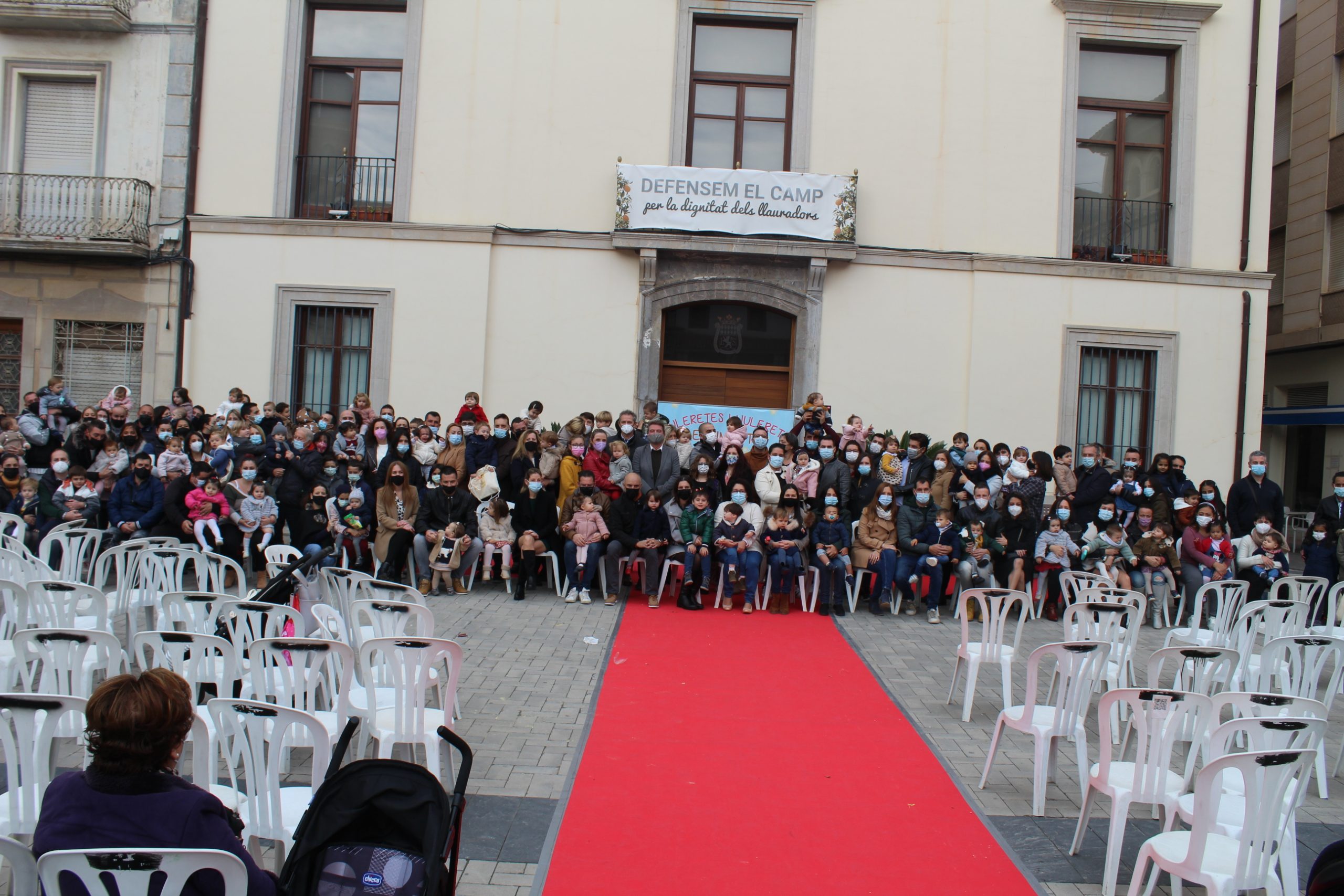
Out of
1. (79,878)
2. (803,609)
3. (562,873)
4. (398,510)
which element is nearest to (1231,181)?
(803,609)

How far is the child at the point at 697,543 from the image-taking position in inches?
400

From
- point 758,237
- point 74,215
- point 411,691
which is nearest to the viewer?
point 411,691

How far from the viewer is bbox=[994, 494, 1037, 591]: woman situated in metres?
10.5

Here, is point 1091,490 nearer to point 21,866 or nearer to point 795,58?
point 795,58

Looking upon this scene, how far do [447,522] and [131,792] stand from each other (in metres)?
8.03

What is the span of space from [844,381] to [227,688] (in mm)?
10685

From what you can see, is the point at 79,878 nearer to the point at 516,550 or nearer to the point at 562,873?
the point at 562,873

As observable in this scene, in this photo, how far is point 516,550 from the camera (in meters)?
10.6

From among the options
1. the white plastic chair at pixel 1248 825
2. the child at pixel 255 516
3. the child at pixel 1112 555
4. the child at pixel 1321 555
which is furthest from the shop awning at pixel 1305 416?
the child at pixel 255 516

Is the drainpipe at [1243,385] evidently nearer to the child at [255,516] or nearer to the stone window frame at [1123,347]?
the stone window frame at [1123,347]

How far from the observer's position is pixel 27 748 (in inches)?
135

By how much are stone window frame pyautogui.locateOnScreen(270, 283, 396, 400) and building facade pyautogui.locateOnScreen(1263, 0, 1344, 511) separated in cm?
1678

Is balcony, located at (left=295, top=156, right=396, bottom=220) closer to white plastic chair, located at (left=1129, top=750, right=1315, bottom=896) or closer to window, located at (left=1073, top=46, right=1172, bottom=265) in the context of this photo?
window, located at (left=1073, top=46, right=1172, bottom=265)

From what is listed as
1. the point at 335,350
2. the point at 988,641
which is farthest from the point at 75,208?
the point at 988,641
